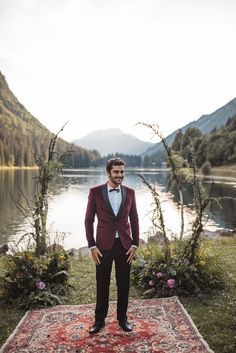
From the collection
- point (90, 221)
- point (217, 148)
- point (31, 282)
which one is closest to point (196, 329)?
point (90, 221)

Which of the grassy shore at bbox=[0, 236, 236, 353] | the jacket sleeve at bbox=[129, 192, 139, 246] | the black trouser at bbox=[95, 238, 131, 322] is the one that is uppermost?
the jacket sleeve at bbox=[129, 192, 139, 246]

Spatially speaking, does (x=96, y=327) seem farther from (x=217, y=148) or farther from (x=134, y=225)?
(x=217, y=148)

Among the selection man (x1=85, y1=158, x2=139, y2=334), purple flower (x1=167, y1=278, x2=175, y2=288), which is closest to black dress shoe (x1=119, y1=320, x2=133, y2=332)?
man (x1=85, y1=158, x2=139, y2=334)

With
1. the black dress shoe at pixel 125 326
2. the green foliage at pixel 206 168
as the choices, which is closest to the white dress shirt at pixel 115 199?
the black dress shoe at pixel 125 326

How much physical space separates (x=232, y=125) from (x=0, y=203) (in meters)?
95.0

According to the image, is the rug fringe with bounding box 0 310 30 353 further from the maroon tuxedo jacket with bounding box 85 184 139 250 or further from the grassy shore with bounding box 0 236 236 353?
the maroon tuxedo jacket with bounding box 85 184 139 250

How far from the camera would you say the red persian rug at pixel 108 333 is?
6.01m

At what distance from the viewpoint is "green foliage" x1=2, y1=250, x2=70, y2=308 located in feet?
27.6

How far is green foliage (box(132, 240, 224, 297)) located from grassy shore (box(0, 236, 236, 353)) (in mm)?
277

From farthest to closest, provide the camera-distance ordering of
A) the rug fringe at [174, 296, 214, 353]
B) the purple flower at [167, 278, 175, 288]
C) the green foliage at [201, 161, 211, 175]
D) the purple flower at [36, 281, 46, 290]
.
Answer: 1. the green foliage at [201, 161, 211, 175]
2. the purple flower at [167, 278, 175, 288]
3. the purple flower at [36, 281, 46, 290]
4. the rug fringe at [174, 296, 214, 353]

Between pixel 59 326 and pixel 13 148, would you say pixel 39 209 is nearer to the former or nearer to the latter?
pixel 59 326

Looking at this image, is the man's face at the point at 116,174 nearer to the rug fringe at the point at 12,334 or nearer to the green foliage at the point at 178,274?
the rug fringe at the point at 12,334

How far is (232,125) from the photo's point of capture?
375ft

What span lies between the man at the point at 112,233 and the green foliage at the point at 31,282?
2314mm
